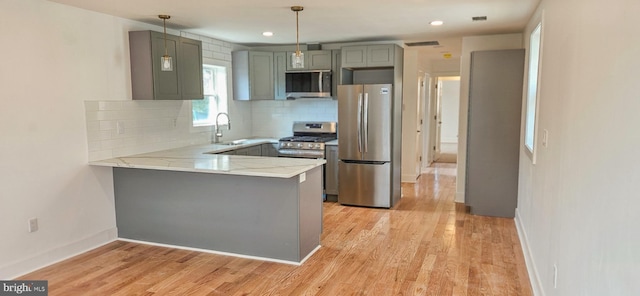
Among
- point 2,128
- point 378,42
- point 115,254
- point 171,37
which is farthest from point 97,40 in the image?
point 378,42

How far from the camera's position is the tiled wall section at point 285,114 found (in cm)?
636

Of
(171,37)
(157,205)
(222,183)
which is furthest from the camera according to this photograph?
(171,37)

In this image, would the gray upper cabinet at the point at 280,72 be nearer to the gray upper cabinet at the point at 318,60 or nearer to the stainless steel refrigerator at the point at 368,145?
the gray upper cabinet at the point at 318,60

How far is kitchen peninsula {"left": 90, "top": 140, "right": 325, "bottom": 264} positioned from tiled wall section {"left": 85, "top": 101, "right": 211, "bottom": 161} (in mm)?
189

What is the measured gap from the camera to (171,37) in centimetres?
446

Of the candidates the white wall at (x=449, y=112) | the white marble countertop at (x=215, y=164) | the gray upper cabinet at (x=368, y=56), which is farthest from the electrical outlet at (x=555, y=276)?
the white wall at (x=449, y=112)

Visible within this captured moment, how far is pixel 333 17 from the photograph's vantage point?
13.8 ft

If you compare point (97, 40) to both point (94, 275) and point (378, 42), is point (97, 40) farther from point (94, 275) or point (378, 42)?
point (378, 42)

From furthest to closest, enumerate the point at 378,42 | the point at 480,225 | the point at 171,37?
the point at 378,42 → the point at 480,225 → the point at 171,37

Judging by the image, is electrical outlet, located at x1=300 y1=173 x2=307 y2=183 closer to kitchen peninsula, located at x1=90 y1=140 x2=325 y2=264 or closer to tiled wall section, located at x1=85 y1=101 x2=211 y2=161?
kitchen peninsula, located at x1=90 y1=140 x2=325 y2=264

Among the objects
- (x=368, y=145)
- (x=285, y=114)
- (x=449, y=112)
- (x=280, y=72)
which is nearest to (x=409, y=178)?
(x=368, y=145)

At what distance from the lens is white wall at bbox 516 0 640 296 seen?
133cm

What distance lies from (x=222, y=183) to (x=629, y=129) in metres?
3.11

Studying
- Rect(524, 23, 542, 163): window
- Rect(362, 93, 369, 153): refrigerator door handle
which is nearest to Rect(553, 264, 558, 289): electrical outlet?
Rect(524, 23, 542, 163): window
